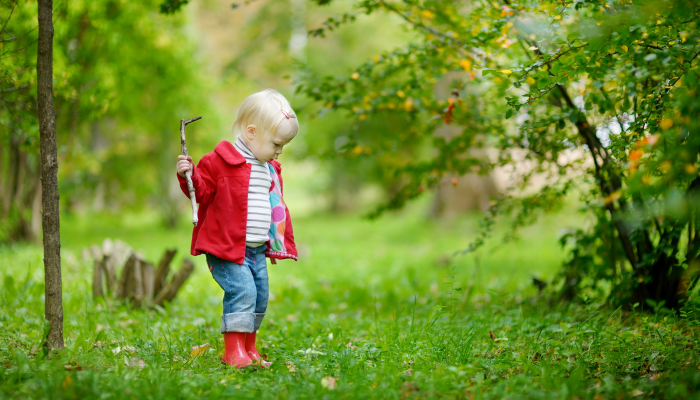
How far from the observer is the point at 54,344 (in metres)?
2.85

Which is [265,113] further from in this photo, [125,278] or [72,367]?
[125,278]

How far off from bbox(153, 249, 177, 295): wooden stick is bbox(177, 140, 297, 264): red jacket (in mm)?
2114

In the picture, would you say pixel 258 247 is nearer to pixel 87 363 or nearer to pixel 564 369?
pixel 87 363

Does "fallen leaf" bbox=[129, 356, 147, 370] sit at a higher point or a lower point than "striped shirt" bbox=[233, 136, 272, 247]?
lower

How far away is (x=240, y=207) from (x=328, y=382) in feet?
3.47

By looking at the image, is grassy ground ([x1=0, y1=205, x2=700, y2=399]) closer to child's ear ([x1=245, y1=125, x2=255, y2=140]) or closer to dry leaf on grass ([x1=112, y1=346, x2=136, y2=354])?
dry leaf on grass ([x1=112, y1=346, x2=136, y2=354])

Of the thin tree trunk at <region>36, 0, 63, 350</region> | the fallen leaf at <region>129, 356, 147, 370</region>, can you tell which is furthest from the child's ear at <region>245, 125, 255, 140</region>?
the fallen leaf at <region>129, 356, 147, 370</region>

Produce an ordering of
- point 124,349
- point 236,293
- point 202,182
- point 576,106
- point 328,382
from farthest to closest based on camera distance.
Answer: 1. point 576,106
2. point 124,349
3. point 236,293
4. point 202,182
5. point 328,382

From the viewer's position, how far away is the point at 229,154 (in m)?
2.93

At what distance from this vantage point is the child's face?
2977mm

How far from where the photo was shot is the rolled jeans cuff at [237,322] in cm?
293

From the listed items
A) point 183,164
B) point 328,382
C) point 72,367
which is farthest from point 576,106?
point 72,367

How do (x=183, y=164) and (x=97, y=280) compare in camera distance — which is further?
(x=97, y=280)

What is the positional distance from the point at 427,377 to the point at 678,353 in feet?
4.62
